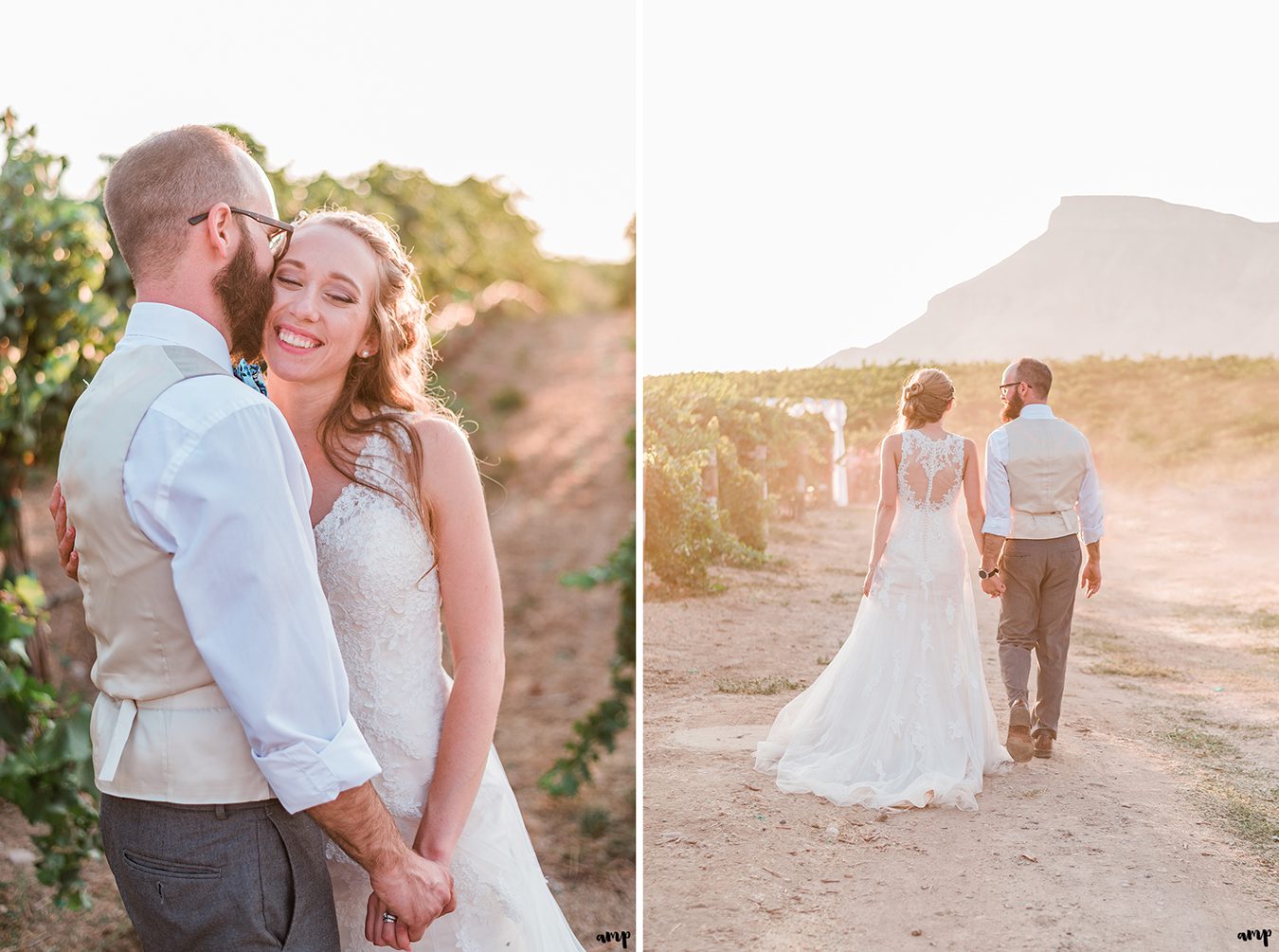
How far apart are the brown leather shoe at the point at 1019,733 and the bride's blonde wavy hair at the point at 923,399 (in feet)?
2.72

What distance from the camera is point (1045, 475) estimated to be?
2.97 meters

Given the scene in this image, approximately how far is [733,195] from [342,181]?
9.62ft

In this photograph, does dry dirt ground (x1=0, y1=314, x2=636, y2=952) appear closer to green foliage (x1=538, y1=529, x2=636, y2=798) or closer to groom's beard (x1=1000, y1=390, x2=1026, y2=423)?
green foliage (x1=538, y1=529, x2=636, y2=798)

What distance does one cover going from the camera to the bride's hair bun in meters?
3.05

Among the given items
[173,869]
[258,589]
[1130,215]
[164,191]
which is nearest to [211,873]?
[173,869]

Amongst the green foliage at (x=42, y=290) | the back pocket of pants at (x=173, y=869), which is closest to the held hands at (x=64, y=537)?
the back pocket of pants at (x=173, y=869)

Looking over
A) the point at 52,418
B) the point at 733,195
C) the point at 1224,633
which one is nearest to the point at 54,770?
the point at 52,418

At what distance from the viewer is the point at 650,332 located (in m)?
3.47

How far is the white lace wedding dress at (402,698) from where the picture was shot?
74.2 inches

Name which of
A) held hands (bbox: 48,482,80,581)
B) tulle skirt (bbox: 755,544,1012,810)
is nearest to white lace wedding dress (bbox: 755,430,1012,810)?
tulle skirt (bbox: 755,544,1012,810)

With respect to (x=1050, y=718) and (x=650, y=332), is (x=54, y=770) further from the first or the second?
(x=1050, y=718)

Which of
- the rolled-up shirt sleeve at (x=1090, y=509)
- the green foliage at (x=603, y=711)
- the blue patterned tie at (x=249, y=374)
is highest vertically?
the blue patterned tie at (x=249, y=374)

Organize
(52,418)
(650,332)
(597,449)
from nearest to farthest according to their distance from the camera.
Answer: (650,332) < (52,418) < (597,449)

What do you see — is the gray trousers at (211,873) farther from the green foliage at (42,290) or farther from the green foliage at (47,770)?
the green foliage at (42,290)
